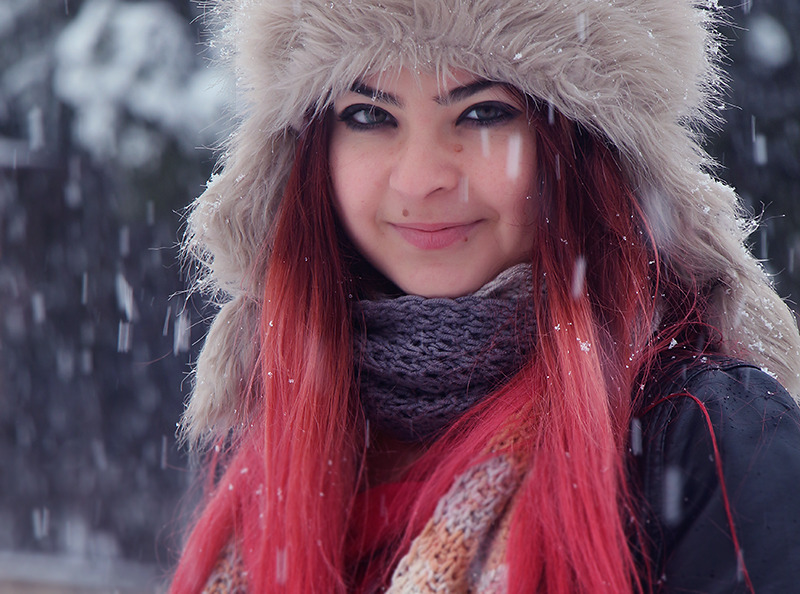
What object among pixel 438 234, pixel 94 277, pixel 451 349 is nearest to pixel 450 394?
pixel 451 349

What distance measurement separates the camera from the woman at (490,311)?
1.18 meters

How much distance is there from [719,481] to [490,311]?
1.76 feet

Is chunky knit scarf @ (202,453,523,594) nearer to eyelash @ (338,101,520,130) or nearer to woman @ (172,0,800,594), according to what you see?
woman @ (172,0,800,594)

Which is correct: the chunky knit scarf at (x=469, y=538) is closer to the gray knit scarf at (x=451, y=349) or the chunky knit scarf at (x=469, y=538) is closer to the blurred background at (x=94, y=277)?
the gray knit scarf at (x=451, y=349)

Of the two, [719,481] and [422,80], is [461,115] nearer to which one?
[422,80]

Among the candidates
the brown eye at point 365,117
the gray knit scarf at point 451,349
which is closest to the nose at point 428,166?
the brown eye at point 365,117

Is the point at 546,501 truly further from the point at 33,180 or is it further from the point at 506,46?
the point at 33,180

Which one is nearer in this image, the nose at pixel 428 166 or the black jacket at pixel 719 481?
the black jacket at pixel 719 481

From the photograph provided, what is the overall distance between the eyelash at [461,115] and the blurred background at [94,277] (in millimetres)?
2712

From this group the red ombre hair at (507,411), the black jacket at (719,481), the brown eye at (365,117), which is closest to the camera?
the black jacket at (719,481)

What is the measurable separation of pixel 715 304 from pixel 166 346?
3.81 meters

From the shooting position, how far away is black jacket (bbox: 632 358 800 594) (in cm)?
99

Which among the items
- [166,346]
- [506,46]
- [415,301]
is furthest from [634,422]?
[166,346]

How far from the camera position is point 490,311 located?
56.3 inches
